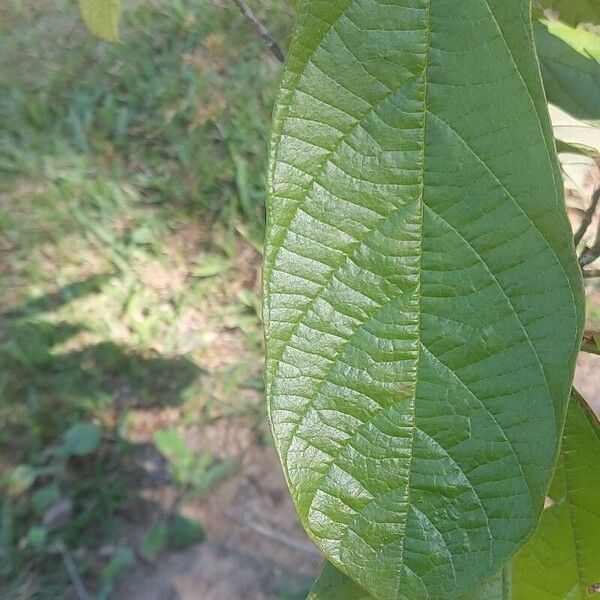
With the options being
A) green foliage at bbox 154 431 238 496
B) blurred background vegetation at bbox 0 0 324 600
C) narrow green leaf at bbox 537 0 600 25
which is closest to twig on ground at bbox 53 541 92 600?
blurred background vegetation at bbox 0 0 324 600

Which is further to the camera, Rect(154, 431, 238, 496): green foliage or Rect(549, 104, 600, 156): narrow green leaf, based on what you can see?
Rect(154, 431, 238, 496): green foliage

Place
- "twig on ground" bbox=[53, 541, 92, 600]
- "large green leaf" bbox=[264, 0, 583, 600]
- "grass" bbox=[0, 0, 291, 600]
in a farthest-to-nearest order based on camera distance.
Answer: "grass" bbox=[0, 0, 291, 600] < "twig on ground" bbox=[53, 541, 92, 600] < "large green leaf" bbox=[264, 0, 583, 600]

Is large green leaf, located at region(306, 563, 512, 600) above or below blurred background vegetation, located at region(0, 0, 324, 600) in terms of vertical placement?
above

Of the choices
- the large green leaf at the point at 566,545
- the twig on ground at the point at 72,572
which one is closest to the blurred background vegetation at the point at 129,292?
the twig on ground at the point at 72,572

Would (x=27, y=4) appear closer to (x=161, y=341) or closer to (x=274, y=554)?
(x=161, y=341)

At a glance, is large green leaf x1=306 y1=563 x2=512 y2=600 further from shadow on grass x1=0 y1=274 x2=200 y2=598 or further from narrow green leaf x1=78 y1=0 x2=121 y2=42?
shadow on grass x1=0 y1=274 x2=200 y2=598

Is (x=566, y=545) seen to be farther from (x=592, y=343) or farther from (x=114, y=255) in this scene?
(x=114, y=255)

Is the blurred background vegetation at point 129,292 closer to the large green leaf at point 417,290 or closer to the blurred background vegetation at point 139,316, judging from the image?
the blurred background vegetation at point 139,316

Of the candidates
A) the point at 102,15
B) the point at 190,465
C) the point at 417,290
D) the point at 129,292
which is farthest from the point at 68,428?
the point at 417,290

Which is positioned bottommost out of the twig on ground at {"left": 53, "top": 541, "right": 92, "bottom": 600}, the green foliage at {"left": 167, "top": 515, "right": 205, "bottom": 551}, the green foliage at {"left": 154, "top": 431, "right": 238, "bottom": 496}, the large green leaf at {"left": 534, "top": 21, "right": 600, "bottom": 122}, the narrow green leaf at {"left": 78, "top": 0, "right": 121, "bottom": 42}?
the twig on ground at {"left": 53, "top": 541, "right": 92, "bottom": 600}
